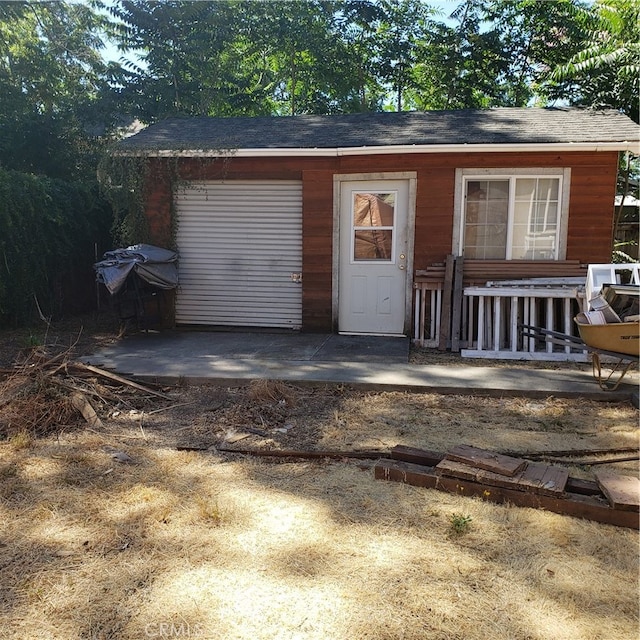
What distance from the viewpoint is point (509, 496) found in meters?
3.05

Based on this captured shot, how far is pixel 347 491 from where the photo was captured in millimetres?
3250

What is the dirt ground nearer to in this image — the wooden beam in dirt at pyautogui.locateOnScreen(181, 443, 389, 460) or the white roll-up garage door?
the wooden beam in dirt at pyautogui.locateOnScreen(181, 443, 389, 460)

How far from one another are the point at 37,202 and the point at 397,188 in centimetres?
575

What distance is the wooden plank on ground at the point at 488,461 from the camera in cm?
317

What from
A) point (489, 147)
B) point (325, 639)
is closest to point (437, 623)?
point (325, 639)

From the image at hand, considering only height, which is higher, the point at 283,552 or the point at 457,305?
the point at 457,305

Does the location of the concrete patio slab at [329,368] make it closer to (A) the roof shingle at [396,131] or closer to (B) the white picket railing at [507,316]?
(B) the white picket railing at [507,316]

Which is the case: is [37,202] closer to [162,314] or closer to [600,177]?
[162,314]

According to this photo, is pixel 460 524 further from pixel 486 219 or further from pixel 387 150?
pixel 387 150

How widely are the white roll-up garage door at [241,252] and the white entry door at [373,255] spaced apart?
0.79 metres

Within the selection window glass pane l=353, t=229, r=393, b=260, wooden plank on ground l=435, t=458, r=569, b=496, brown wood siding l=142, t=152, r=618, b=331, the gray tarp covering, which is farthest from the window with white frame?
wooden plank on ground l=435, t=458, r=569, b=496

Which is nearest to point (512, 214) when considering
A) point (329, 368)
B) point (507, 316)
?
point (507, 316)

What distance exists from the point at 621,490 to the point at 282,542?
1.88 metres

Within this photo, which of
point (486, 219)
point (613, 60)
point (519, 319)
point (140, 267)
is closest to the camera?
point (519, 319)
